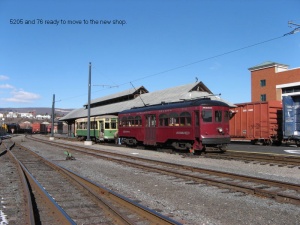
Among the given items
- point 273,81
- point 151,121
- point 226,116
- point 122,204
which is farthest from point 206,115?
point 273,81

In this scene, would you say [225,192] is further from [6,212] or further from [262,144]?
[262,144]

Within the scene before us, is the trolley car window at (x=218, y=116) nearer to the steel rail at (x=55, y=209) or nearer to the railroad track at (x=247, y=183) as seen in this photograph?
the railroad track at (x=247, y=183)

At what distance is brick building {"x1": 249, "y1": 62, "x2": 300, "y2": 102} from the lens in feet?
164

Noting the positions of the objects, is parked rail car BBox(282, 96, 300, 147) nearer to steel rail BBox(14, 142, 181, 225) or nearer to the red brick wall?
steel rail BBox(14, 142, 181, 225)

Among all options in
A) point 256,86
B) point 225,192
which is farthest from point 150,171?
point 256,86

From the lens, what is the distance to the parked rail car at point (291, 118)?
24.6m

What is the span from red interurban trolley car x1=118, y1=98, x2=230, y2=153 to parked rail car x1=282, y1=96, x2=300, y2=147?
27.7 ft

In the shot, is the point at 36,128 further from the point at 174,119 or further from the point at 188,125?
the point at 188,125

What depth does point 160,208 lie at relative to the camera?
693 centimetres

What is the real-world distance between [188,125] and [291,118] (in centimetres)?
1080

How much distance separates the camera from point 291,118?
24.8 metres


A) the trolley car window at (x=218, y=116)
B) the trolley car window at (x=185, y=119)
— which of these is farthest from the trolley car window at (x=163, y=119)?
the trolley car window at (x=218, y=116)

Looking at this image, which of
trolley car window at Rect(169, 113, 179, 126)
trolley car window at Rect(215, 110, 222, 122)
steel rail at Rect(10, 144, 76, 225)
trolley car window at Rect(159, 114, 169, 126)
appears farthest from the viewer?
trolley car window at Rect(159, 114, 169, 126)

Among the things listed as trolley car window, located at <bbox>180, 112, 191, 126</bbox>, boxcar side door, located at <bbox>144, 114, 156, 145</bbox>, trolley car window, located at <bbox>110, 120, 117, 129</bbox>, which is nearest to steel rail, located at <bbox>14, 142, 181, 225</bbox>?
trolley car window, located at <bbox>180, 112, 191, 126</bbox>
